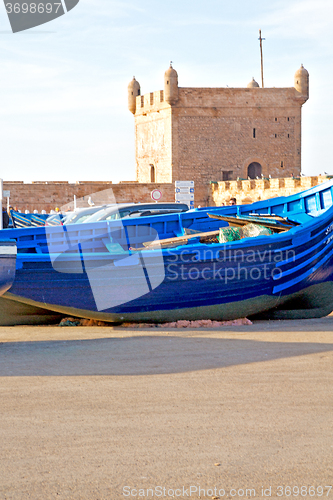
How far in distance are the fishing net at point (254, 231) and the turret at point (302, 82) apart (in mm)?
32955

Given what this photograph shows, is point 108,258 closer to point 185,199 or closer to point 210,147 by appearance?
point 185,199

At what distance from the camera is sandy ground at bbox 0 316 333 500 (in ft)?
9.68

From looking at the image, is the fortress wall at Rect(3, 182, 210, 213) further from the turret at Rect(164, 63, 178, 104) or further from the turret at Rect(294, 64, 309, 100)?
the turret at Rect(294, 64, 309, 100)

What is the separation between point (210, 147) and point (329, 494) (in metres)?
36.4

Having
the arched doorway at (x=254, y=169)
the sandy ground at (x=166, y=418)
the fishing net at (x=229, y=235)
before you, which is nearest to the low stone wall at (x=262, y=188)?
the arched doorway at (x=254, y=169)

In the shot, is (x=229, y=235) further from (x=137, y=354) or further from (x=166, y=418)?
(x=166, y=418)

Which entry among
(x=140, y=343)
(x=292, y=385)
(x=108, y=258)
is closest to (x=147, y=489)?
(x=292, y=385)

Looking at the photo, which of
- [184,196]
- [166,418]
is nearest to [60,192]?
[184,196]

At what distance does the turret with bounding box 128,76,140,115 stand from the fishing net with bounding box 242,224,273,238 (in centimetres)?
3489

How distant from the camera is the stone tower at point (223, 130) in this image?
37281mm

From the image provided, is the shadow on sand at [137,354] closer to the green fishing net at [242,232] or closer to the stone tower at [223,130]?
the green fishing net at [242,232]

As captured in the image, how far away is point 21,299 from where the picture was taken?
6.98 meters

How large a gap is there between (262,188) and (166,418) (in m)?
25.8

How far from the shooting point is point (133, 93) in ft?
135
